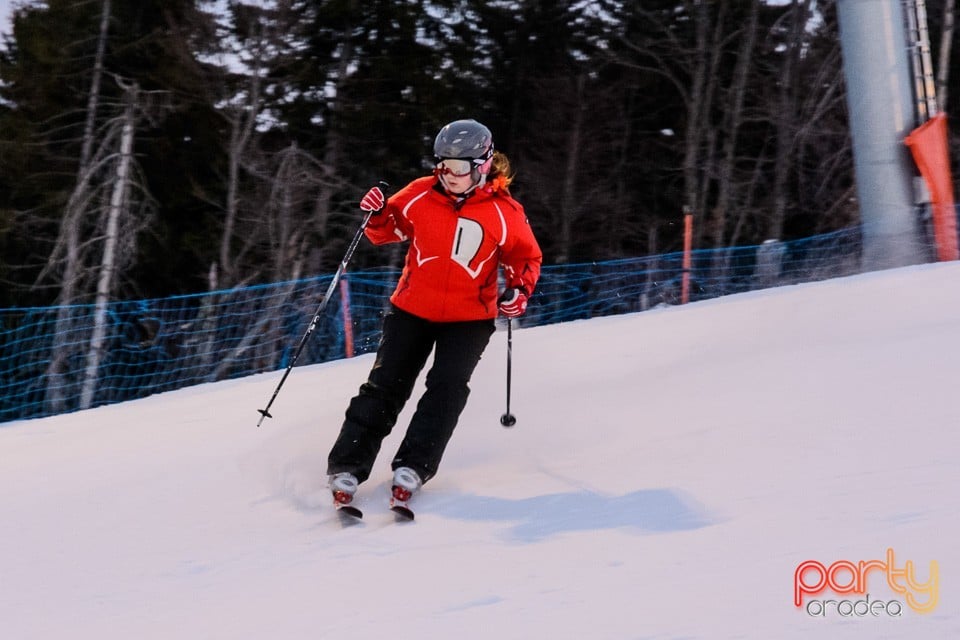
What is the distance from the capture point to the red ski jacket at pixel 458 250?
12.3 feet

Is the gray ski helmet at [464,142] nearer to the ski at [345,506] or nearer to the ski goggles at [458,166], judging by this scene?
the ski goggles at [458,166]

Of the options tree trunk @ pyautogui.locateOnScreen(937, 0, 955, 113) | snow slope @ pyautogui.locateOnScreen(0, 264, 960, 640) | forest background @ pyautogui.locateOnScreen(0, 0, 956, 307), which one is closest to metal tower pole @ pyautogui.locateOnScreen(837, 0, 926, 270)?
snow slope @ pyautogui.locateOnScreen(0, 264, 960, 640)

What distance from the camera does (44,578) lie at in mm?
3205

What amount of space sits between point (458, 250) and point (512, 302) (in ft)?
0.92

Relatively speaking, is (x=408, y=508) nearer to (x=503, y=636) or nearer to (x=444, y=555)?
(x=444, y=555)

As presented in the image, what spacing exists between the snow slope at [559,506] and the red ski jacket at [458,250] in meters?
0.69

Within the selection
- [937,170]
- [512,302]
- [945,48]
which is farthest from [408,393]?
[945,48]

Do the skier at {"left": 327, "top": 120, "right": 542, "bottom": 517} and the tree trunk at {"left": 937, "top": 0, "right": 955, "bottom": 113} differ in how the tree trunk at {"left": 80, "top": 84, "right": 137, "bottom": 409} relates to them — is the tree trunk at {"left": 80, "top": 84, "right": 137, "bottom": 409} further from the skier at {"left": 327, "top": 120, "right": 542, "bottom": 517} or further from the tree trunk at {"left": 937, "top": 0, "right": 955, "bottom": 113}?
the tree trunk at {"left": 937, "top": 0, "right": 955, "bottom": 113}

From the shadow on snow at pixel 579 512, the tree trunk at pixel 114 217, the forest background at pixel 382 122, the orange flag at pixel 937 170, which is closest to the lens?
the shadow on snow at pixel 579 512

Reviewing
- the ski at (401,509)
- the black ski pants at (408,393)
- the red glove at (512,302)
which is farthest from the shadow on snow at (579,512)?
the red glove at (512,302)

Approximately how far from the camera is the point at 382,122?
62.8 feet

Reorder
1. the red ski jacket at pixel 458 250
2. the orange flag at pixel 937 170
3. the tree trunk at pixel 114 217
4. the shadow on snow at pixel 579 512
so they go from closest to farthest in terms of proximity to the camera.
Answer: the shadow on snow at pixel 579 512, the red ski jacket at pixel 458 250, the orange flag at pixel 937 170, the tree trunk at pixel 114 217

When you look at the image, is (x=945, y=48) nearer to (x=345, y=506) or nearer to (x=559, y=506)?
(x=559, y=506)

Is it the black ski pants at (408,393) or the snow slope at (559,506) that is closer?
the snow slope at (559,506)
